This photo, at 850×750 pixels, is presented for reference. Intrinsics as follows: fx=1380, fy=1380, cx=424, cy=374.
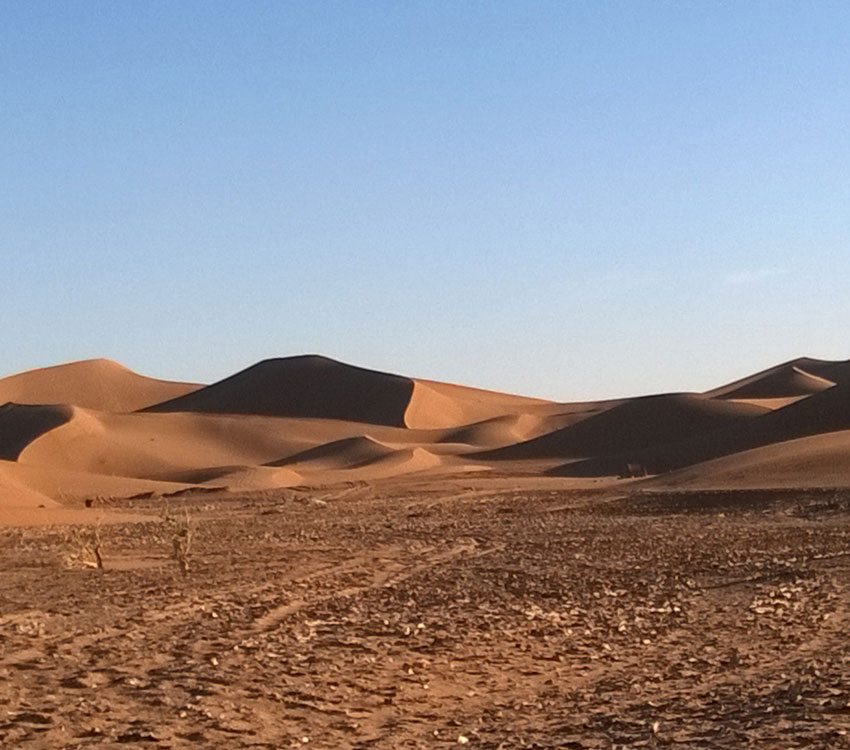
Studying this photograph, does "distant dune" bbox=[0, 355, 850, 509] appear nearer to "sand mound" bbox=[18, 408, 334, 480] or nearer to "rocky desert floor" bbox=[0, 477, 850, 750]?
"sand mound" bbox=[18, 408, 334, 480]

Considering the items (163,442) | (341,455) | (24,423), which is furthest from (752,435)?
(24,423)

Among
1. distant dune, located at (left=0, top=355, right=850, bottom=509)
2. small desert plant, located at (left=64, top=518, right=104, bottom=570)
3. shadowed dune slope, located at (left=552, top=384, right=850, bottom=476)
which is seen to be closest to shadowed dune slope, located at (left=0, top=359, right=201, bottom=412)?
distant dune, located at (left=0, top=355, right=850, bottom=509)

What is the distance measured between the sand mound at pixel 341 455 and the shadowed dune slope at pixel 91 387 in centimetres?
5320

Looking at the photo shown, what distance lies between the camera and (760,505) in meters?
31.4

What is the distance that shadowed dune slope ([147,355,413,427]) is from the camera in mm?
120188

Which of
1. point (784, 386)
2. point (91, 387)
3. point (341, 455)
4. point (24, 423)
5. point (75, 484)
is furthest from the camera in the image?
point (91, 387)

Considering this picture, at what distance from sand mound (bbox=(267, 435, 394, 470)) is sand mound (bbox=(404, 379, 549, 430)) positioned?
25.8m

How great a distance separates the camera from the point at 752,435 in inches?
2363

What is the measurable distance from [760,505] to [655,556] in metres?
13.2

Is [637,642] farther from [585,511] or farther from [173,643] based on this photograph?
[585,511]

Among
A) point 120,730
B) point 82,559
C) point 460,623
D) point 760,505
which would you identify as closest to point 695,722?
point 120,730

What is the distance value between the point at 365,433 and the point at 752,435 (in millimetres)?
51773

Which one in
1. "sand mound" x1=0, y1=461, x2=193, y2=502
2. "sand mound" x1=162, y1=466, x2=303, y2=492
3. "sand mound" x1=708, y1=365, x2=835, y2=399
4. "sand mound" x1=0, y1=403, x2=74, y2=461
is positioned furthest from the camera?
"sand mound" x1=708, y1=365, x2=835, y2=399

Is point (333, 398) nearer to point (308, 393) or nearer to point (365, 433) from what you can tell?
point (308, 393)
